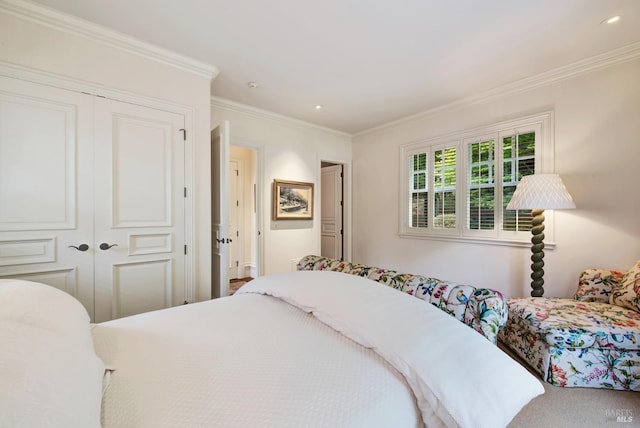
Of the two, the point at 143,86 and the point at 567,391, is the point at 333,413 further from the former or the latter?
the point at 143,86

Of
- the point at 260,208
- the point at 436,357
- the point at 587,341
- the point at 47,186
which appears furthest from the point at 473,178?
the point at 47,186

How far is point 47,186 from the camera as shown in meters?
1.91

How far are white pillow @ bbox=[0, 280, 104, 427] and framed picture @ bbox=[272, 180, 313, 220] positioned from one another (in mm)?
3096

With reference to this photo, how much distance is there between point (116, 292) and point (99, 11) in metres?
2.04

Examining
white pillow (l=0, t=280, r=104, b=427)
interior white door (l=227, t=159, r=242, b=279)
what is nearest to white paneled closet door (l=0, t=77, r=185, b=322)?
white pillow (l=0, t=280, r=104, b=427)

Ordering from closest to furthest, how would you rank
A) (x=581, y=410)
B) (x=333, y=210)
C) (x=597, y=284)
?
(x=581, y=410)
(x=597, y=284)
(x=333, y=210)

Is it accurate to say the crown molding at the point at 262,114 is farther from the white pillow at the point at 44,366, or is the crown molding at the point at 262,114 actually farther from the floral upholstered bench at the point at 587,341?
the floral upholstered bench at the point at 587,341

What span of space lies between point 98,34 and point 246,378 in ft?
8.70

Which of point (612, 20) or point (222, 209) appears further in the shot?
point (222, 209)

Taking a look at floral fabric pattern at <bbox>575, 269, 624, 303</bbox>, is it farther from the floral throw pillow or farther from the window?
the window

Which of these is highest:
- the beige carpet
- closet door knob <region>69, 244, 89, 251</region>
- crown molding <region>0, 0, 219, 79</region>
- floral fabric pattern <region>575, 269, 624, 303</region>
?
crown molding <region>0, 0, 219, 79</region>

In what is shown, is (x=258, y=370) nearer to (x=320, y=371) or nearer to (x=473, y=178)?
(x=320, y=371)

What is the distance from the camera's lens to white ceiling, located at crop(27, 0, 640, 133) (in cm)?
187

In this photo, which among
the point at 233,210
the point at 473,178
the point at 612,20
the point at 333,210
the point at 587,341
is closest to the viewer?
the point at 587,341
